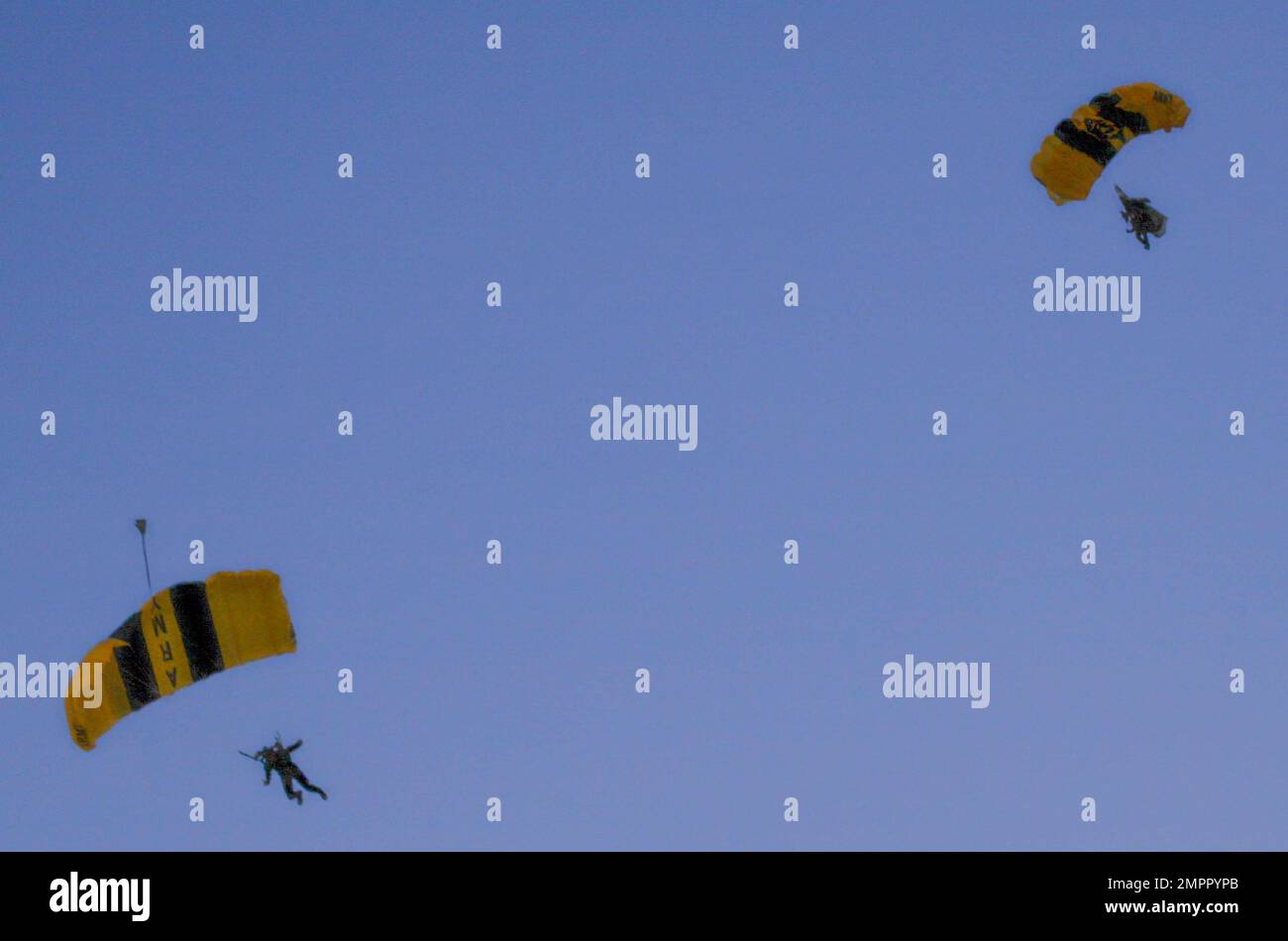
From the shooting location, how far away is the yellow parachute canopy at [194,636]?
42.9m

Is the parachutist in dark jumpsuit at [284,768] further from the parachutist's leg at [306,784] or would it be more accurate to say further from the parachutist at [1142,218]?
the parachutist at [1142,218]

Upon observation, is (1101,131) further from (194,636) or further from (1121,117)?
(194,636)

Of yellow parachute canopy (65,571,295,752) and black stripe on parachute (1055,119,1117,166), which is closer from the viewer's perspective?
yellow parachute canopy (65,571,295,752)

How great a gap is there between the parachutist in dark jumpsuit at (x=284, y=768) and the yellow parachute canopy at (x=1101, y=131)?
1817 centimetres

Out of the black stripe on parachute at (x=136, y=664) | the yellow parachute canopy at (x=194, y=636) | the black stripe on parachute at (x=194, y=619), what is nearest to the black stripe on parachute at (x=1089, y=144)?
the yellow parachute canopy at (x=194, y=636)

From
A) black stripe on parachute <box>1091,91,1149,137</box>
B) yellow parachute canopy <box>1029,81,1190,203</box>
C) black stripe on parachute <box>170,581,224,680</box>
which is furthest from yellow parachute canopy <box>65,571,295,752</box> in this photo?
black stripe on parachute <box>1091,91,1149,137</box>

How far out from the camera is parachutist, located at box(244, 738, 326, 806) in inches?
1772

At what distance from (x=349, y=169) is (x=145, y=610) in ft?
35.6

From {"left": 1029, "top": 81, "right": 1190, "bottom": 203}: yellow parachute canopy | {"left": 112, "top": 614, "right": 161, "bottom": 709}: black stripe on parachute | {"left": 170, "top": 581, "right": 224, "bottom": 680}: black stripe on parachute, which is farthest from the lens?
{"left": 1029, "top": 81, "right": 1190, "bottom": 203}: yellow parachute canopy

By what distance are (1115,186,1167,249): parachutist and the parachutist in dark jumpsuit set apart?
61.5 ft

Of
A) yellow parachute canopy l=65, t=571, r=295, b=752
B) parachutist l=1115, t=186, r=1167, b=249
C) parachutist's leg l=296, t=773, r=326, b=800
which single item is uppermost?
parachutist l=1115, t=186, r=1167, b=249

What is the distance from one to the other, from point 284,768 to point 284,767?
0.02 metres

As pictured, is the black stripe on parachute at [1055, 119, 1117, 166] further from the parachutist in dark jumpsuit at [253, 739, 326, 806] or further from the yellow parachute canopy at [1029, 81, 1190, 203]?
the parachutist in dark jumpsuit at [253, 739, 326, 806]
